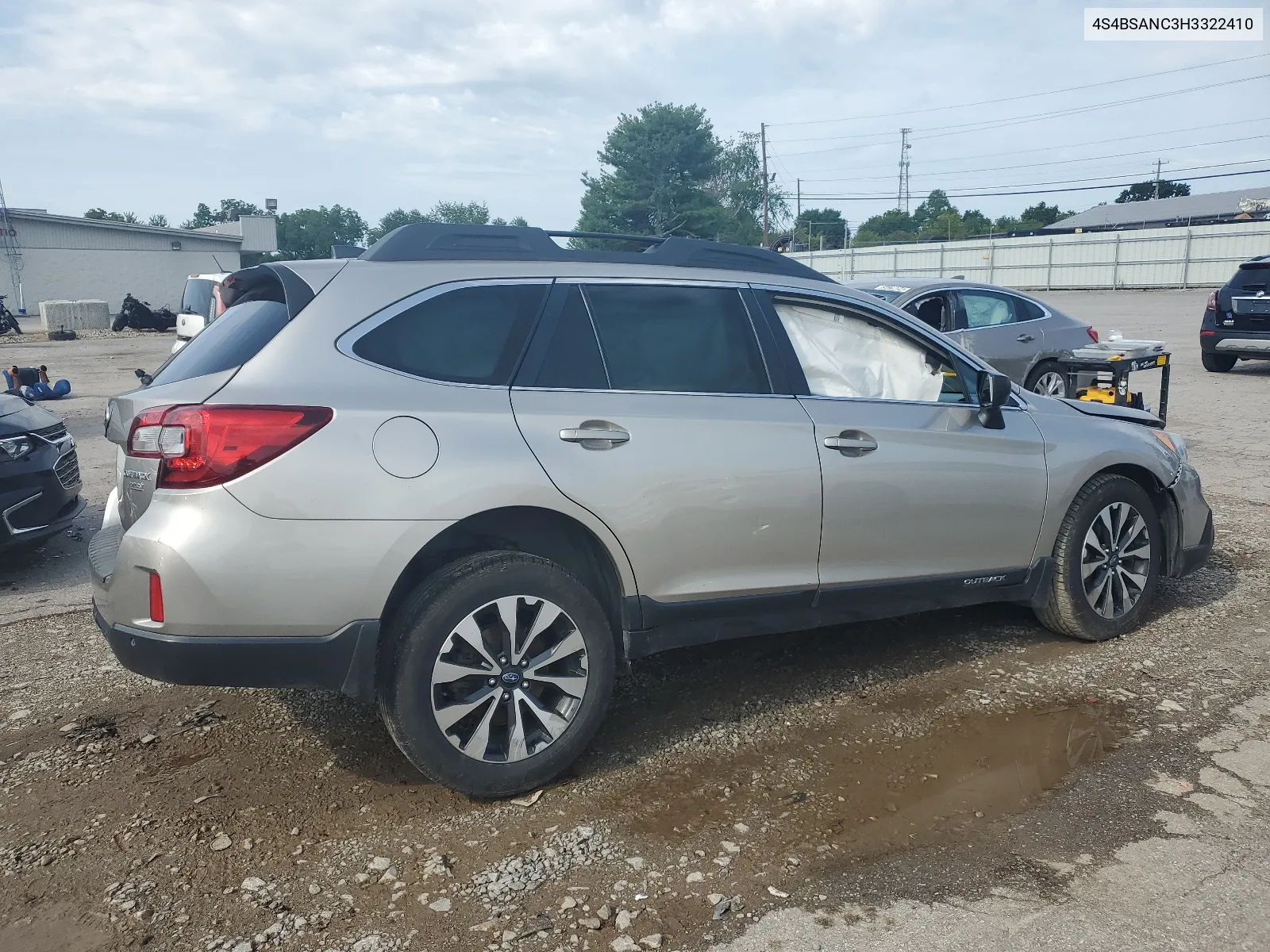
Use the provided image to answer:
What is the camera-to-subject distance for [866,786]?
358 centimetres

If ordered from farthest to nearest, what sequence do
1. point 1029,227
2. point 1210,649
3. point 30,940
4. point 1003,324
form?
point 1029,227 < point 1003,324 < point 1210,649 < point 30,940

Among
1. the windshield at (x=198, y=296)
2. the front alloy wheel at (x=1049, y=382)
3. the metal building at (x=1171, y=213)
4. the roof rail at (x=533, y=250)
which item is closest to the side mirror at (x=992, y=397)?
the roof rail at (x=533, y=250)

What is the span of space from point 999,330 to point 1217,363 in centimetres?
726

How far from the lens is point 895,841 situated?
127 inches

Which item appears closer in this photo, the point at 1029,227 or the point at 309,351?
the point at 309,351

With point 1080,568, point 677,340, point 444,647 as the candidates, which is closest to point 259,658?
point 444,647

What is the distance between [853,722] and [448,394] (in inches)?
79.5

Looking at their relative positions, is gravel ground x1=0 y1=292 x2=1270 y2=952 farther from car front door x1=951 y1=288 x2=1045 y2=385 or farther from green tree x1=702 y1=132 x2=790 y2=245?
green tree x1=702 y1=132 x2=790 y2=245

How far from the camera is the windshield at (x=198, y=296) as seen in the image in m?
16.8

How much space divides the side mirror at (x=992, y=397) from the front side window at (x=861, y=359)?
110mm

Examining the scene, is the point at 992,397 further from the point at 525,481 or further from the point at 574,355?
the point at 525,481

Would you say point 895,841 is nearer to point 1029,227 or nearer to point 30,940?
point 30,940

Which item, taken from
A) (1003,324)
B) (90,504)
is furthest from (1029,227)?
(90,504)

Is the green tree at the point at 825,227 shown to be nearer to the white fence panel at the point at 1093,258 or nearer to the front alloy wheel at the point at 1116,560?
the white fence panel at the point at 1093,258
